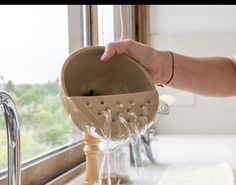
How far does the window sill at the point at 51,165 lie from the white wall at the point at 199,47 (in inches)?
37.2

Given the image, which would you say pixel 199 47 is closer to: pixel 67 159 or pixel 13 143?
pixel 67 159

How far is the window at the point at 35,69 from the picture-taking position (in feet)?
3.45

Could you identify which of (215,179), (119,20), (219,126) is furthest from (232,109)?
(215,179)

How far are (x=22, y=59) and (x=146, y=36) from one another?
4.04ft

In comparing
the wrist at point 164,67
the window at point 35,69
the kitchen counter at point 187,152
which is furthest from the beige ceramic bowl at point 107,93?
the kitchen counter at point 187,152

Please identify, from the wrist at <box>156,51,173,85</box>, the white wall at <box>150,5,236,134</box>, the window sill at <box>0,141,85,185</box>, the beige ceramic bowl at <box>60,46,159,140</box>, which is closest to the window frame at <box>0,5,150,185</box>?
the window sill at <box>0,141,85,185</box>

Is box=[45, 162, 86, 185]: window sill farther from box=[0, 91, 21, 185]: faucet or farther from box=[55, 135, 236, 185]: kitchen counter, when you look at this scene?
box=[0, 91, 21, 185]: faucet

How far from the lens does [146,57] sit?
2.96 ft

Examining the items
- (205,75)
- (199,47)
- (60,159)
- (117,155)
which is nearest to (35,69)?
(60,159)

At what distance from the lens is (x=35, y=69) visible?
48.6 inches

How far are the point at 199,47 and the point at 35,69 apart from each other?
3.95 ft

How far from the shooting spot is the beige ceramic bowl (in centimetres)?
73
